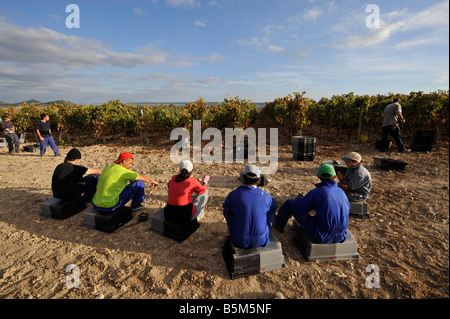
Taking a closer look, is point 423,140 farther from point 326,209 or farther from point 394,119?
point 326,209

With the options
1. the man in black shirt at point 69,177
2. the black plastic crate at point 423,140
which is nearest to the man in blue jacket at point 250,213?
the man in black shirt at point 69,177

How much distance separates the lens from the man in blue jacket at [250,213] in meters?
2.78

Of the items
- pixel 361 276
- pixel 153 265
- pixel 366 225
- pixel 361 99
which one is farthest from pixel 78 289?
pixel 361 99

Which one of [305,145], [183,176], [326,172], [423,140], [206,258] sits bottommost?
[206,258]

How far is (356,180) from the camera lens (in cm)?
416

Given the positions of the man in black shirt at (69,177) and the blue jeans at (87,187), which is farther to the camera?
the blue jeans at (87,187)

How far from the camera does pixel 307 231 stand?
3254 mm

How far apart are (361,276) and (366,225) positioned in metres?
1.51

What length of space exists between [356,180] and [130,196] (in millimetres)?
4743

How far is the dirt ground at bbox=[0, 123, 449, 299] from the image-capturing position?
2.71m

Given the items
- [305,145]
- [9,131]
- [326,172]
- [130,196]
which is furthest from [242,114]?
[9,131]

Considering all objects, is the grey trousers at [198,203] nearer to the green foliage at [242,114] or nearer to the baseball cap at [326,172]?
the baseball cap at [326,172]

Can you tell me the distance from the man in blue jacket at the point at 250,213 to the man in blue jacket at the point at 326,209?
1.98ft
